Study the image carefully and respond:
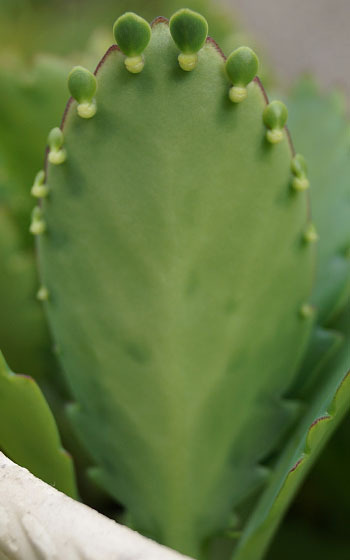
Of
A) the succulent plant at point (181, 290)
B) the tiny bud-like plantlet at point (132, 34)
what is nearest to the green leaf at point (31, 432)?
the succulent plant at point (181, 290)

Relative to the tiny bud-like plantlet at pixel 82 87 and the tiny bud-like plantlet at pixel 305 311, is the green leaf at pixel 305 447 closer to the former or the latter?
the tiny bud-like plantlet at pixel 305 311

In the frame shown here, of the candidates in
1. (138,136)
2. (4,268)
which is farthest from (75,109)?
(4,268)

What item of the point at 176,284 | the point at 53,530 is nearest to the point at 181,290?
the point at 176,284

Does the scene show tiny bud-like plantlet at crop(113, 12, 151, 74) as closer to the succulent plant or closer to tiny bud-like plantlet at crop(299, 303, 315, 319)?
the succulent plant

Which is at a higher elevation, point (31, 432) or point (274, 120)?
point (274, 120)

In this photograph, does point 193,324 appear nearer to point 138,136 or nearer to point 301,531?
point 138,136

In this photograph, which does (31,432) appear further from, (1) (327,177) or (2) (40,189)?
(1) (327,177)
